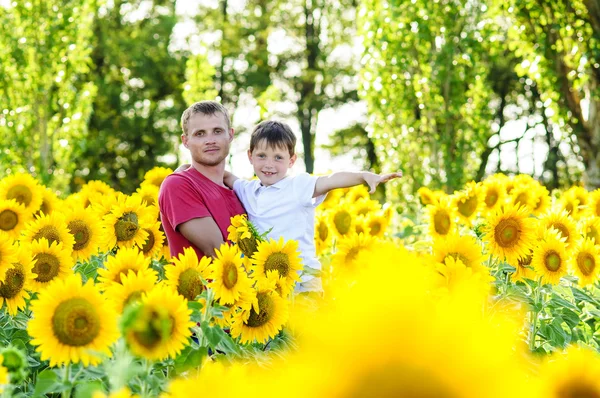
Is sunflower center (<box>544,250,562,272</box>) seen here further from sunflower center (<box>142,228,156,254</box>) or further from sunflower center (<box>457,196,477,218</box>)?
sunflower center (<box>142,228,156,254</box>)

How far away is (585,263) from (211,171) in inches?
75.3

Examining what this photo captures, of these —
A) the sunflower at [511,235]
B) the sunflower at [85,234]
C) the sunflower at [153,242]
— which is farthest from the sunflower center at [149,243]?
the sunflower at [511,235]

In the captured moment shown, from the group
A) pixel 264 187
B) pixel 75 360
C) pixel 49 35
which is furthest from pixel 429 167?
pixel 75 360

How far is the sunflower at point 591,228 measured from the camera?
4035 millimetres

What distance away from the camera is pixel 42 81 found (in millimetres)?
11344

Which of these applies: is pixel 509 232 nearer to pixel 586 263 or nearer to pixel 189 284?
pixel 586 263

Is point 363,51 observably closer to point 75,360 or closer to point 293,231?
point 293,231

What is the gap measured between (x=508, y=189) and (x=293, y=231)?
5.84ft

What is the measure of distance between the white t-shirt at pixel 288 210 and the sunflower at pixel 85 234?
0.80 m

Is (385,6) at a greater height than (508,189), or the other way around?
(385,6)

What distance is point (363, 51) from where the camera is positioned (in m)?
8.84

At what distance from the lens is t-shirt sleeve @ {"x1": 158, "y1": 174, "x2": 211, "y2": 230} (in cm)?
331

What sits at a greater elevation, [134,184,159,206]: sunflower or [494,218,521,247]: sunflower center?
[134,184,159,206]: sunflower

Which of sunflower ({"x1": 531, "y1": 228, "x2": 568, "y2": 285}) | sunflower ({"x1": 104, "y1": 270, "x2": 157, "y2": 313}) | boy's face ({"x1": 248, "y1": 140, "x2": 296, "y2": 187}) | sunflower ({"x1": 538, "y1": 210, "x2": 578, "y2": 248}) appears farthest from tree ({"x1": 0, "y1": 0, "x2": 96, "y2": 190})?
sunflower ({"x1": 104, "y1": 270, "x2": 157, "y2": 313})
